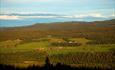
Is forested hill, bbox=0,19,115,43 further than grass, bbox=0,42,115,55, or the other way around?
forested hill, bbox=0,19,115,43

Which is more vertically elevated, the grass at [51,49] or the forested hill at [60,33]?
the grass at [51,49]

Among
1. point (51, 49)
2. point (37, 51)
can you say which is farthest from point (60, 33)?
point (37, 51)

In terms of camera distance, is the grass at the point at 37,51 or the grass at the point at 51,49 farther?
the grass at the point at 51,49

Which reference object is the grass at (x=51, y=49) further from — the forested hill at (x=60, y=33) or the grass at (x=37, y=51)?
the forested hill at (x=60, y=33)

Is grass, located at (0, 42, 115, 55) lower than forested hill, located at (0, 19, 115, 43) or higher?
higher

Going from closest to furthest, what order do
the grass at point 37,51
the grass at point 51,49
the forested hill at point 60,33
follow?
the grass at point 37,51 < the grass at point 51,49 < the forested hill at point 60,33

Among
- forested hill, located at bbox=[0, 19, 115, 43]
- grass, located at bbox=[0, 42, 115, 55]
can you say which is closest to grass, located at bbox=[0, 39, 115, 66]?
grass, located at bbox=[0, 42, 115, 55]

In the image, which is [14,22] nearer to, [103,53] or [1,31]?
[1,31]

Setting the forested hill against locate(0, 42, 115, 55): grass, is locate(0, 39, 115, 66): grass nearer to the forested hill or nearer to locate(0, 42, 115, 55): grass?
locate(0, 42, 115, 55): grass

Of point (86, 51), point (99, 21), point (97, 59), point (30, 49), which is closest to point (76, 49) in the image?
point (86, 51)

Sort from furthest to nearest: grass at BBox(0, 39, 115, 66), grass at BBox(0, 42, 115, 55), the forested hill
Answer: the forested hill
grass at BBox(0, 42, 115, 55)
grass at BBox(0, 39, 115, 66)

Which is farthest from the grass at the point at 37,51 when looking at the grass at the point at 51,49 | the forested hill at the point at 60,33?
the forested hill at the point at 60,33

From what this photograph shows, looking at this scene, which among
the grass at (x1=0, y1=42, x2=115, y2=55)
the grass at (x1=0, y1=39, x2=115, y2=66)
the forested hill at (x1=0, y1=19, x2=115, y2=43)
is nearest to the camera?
the grass at (x1=0, y1=39, x2=115, y2=66)
